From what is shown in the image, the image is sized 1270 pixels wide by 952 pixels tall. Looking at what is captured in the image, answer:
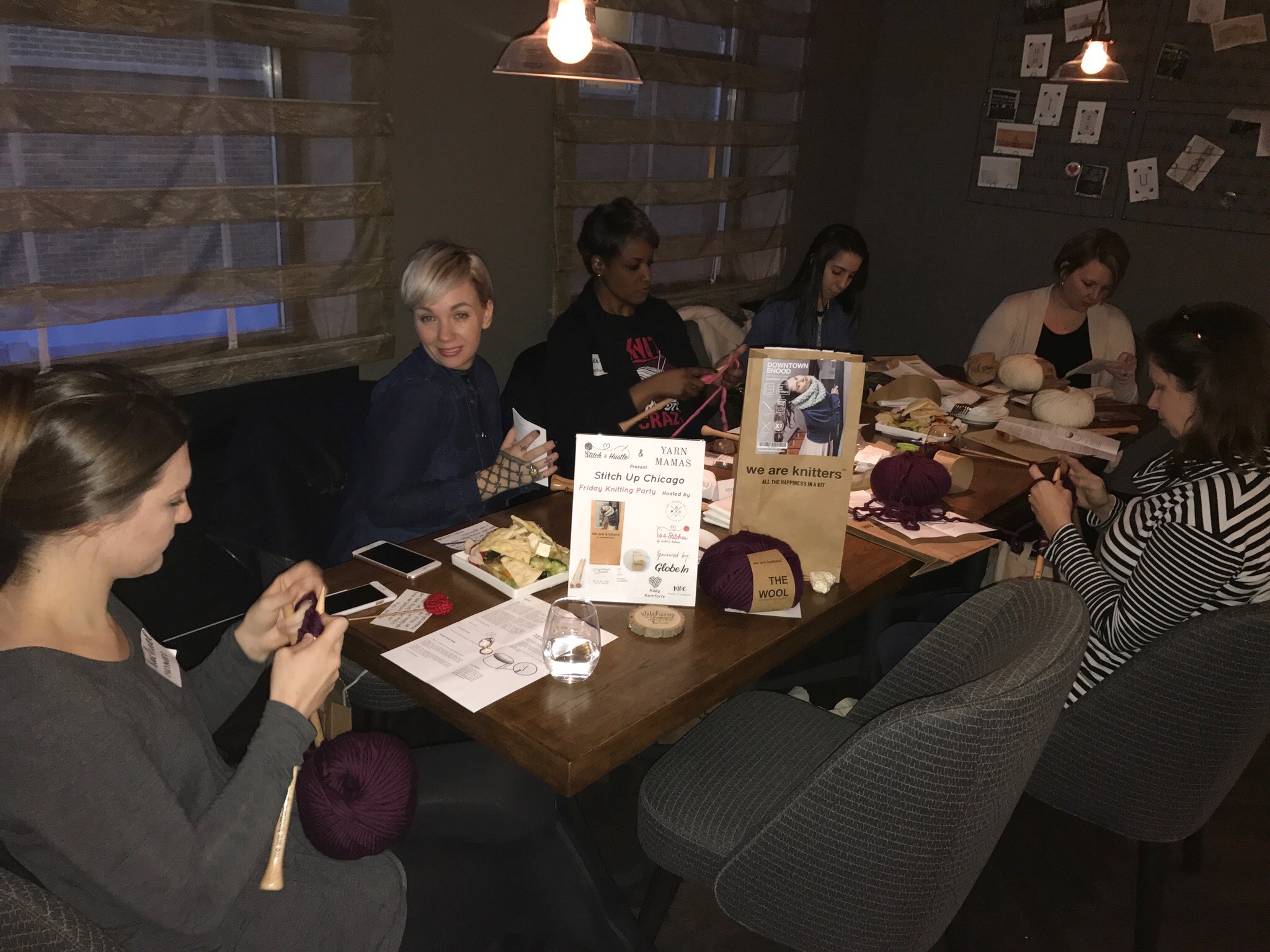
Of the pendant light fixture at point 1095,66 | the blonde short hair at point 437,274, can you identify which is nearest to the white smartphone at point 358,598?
the blonde short hair at point 437,274

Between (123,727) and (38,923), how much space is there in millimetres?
241

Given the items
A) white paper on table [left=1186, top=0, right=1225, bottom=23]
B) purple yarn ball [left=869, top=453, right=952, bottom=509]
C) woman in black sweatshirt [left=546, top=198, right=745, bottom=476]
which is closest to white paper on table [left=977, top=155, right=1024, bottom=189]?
white paper on table [left=1186, top=0, right=1225, bottom=23]

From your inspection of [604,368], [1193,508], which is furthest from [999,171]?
[1193,508]

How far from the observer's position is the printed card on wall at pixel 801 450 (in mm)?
1561

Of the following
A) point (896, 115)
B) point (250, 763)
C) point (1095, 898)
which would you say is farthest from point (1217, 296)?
point (250, 763)

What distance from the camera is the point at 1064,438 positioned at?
264cm

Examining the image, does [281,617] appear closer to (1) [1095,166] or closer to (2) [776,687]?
(2) [776,687]

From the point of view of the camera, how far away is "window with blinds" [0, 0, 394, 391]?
2.27m

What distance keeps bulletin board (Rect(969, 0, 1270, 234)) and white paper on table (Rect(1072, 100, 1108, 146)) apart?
0.06ft

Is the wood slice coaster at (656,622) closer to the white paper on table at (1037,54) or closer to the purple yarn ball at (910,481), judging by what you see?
the purple yarn ball at (910,481)

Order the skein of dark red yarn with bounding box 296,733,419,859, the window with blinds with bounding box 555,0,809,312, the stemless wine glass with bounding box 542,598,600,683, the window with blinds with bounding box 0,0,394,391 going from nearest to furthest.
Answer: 1. the skein of dark red yarn with bounding box 296,733,419,859
2. the stemless wine glass with bounding box 542,598,600,683
3. the window with blinds with bounding box 0,0,394,391
4. the window with blinds with bounding box 555,0,809,312

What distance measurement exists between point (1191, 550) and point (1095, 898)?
36.0 inches

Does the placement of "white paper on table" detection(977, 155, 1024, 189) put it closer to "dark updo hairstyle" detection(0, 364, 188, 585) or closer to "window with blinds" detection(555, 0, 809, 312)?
"window with blinds" detection(555, 0, 809, 312)

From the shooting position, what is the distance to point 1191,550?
1612 millimetres
